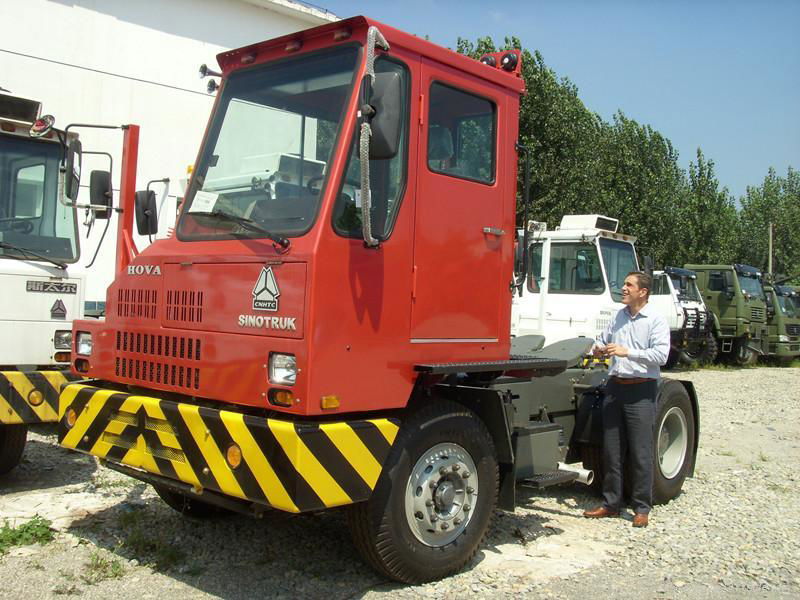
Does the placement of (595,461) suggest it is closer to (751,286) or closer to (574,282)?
(574,282)

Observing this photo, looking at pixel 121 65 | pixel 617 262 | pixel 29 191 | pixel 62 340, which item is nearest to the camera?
pixel 62 340

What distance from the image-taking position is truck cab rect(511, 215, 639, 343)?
13.7 m

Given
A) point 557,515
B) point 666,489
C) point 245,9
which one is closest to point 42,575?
point 557,515

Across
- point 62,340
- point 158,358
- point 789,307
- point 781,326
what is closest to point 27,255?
point 62,340

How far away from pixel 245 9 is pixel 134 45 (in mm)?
4009

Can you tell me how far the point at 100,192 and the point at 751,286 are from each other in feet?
68.5

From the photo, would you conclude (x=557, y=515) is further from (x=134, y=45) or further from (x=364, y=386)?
(x=134, y=45)

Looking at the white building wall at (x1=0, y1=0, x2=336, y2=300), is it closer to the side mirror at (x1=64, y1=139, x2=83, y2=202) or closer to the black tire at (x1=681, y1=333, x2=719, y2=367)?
the side mirror at (x1=64, y1=139, x2=83, y2=202)

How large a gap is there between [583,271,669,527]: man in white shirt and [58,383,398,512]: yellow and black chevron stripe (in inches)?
98.7

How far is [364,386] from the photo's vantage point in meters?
4.14

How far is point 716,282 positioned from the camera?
22297 millimetres

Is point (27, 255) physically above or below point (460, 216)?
below

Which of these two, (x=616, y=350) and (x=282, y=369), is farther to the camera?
(x=616, y=350)

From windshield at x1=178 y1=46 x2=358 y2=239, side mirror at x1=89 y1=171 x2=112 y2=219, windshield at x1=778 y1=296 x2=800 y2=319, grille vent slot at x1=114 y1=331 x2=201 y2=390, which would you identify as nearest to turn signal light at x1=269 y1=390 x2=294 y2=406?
grille vent slot at x1=114 y1=331 x2=201 y2=390
